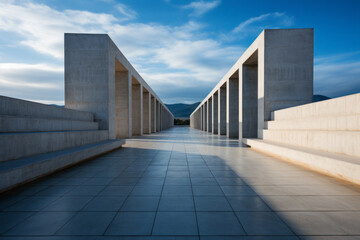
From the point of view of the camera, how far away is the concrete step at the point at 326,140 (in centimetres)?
574

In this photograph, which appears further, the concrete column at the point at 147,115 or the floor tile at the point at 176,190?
the concrete column at the point at 147,115

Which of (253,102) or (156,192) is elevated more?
(253,102)

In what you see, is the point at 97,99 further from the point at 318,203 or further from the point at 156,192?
the point at 318,203

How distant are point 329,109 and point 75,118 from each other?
38.4 feet

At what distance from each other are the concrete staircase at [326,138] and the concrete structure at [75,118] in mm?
7717

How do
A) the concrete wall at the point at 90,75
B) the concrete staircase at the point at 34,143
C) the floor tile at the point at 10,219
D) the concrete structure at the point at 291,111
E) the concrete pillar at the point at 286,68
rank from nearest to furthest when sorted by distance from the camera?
the floor tile at the point at 10,219
the concrete staircase at the point at 34,143
the concrete structure at the point at 291,111
the concrete pillar at the point at 286,68
the concrete wall at the point at 90,75

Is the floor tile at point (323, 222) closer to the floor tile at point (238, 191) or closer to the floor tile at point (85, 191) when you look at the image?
the floor tile at point (238, 191)

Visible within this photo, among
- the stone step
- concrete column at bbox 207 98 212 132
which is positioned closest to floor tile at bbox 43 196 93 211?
the stone step

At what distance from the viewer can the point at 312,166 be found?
6.38 metres

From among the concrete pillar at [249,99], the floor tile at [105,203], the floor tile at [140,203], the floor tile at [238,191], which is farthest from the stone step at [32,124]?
the concrete pillar at [249,99]

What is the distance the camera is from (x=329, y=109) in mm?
7801

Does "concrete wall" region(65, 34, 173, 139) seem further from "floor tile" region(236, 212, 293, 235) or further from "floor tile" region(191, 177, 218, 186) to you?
"floor tile" region(236, 212, 293, 235)

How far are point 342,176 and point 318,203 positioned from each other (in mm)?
2096

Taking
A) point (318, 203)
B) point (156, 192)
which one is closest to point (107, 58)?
point (156, 192)
